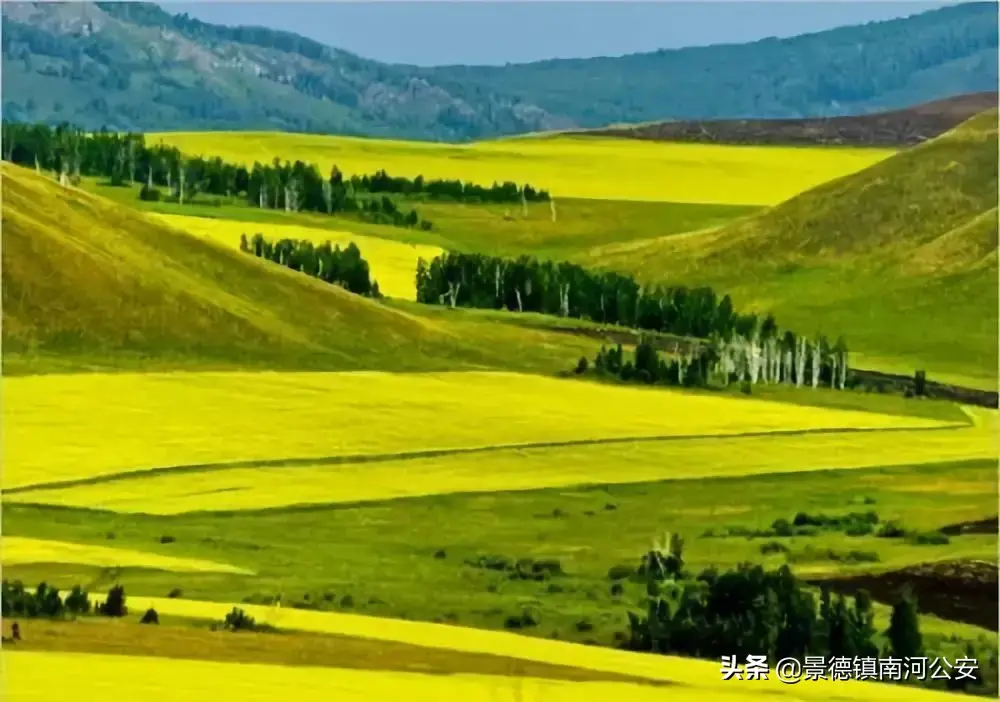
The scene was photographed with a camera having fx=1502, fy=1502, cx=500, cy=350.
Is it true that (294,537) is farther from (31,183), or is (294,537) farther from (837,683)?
(837,683)

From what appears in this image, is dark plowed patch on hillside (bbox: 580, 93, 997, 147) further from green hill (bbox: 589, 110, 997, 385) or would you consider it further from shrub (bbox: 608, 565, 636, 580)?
shrub (bbox: 608, 565, 636, 580)

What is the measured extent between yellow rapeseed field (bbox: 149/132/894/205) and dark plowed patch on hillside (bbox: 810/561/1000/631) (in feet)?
4.09

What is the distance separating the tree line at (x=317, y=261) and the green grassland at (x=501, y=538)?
734 mm

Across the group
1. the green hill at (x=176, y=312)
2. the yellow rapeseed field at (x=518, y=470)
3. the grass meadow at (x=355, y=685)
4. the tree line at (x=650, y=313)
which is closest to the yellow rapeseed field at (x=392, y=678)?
the grass meadow at (x=355, y=685)

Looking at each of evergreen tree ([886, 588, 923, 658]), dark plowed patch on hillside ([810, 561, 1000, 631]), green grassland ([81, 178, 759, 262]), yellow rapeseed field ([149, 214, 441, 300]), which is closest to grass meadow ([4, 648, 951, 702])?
evergreen tree ([886, 588, 923, 658])

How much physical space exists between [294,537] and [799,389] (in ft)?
5.31

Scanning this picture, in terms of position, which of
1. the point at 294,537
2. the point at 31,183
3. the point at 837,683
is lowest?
the point at 837,683

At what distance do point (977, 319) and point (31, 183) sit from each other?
9.75 ft

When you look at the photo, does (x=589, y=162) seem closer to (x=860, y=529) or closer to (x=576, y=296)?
(x=576, y=296)

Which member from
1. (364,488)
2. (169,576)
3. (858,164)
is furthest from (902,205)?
(169,576)

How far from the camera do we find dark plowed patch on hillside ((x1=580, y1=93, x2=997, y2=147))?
15.8 ft

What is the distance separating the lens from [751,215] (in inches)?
192

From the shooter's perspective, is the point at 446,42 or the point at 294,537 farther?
the point at 446,42

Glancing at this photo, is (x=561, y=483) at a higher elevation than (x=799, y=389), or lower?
lower
